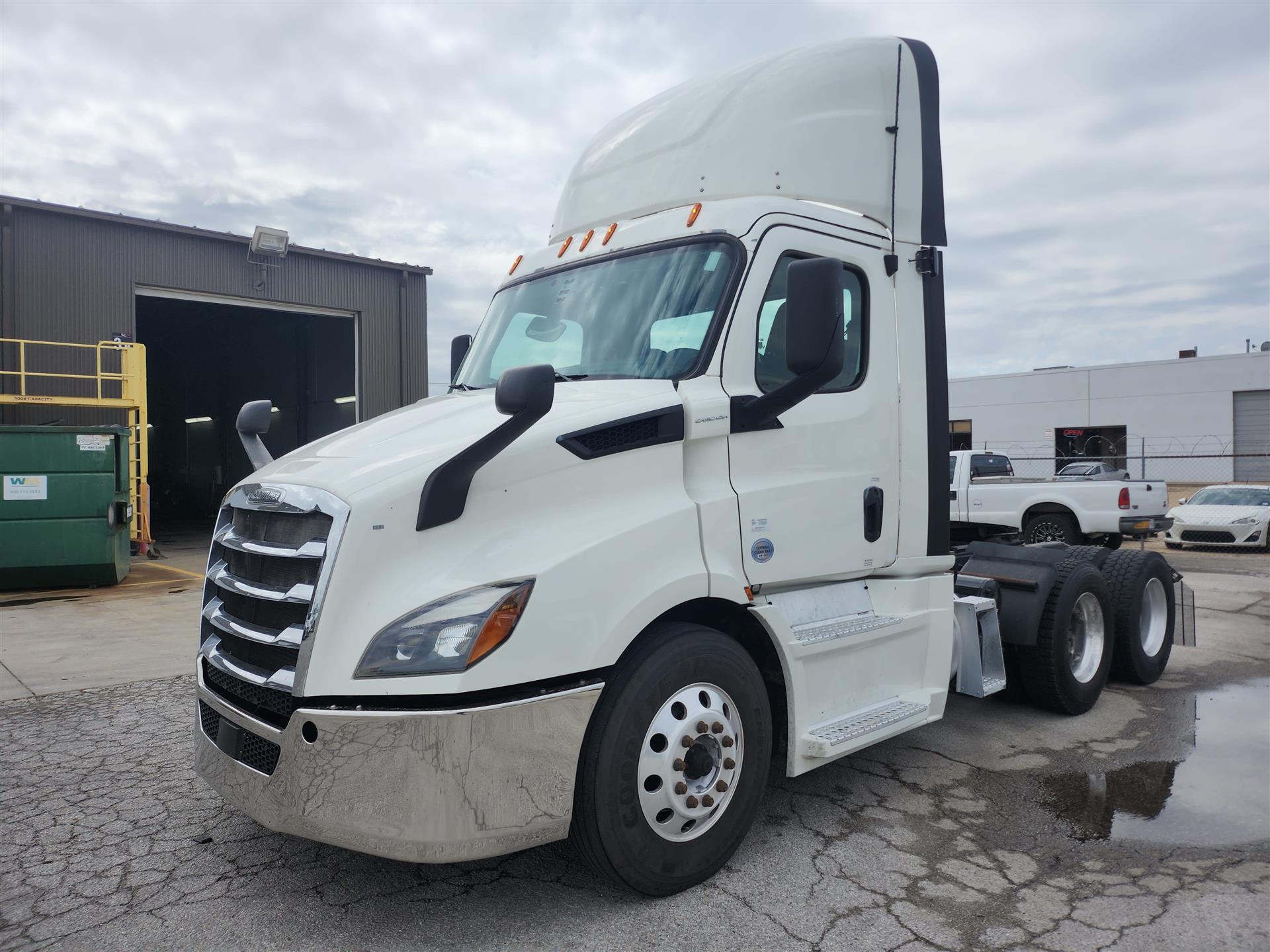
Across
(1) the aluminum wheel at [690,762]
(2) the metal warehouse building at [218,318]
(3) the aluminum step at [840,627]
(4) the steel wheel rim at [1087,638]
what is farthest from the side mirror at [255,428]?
(2) the metal warehouse building at [218,318]

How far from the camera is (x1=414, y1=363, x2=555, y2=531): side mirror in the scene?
294cm

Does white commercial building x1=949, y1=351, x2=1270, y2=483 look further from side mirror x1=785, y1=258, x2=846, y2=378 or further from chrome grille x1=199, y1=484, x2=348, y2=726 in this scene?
chrome grille x1=199, y1=484, x2=348, y2=726

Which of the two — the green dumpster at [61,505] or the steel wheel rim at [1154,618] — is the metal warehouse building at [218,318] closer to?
the green dumpster at [61,505]

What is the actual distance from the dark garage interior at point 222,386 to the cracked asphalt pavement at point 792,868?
16540 millimetres

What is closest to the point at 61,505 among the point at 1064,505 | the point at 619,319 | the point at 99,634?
the point at 99,634

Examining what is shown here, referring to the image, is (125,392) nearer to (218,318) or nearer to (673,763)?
(218,318)

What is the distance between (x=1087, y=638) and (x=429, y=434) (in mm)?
4884

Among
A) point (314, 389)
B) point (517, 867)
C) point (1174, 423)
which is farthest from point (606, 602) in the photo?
point (1174, 423)

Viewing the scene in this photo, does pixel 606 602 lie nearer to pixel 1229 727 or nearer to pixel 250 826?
pixel 250 826

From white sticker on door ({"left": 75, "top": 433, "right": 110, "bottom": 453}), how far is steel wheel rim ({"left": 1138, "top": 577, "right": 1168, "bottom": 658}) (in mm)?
12183

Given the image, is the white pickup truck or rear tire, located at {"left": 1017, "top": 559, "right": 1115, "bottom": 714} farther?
the white pickup truck

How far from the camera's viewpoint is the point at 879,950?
3.00 metres

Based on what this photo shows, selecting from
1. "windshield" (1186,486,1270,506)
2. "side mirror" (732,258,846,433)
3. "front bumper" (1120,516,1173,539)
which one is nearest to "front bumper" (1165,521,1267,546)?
"windshield" (1186,486,1270,506)

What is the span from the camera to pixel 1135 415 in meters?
42.9
